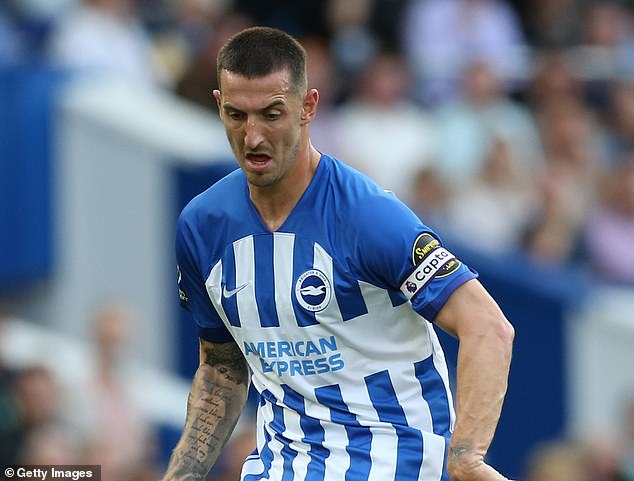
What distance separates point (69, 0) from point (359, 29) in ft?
8.16

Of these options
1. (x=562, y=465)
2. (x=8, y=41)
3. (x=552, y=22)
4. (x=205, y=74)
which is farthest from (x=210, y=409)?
(x=552, y=22)

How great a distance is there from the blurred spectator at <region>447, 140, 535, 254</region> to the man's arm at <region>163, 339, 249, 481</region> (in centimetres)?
610

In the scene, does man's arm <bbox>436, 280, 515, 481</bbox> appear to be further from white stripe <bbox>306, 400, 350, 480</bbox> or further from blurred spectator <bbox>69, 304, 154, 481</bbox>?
blurred spectator <bbox>69, 304, 154, 481</bbox>

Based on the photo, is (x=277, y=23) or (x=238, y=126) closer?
(x=238, y=126)

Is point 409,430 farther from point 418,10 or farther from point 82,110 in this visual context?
point 418,10

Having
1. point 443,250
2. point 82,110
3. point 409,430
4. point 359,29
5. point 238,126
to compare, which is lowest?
point 409,430

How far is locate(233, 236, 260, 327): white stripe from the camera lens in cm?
502

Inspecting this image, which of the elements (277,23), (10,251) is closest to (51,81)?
(10,251)

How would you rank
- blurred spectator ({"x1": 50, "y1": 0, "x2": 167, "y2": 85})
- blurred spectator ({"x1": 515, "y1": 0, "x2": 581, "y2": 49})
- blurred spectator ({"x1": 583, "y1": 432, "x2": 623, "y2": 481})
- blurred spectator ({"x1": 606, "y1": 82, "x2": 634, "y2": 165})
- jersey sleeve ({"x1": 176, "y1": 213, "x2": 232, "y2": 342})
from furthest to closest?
blurred spectator ({"x1": 515, "y1": 0, "x2": 581, "y2": 49}) → blurred spectator ({"x1": 606, "y1": 82, "x2": 634, "y2": 165}) → blurred spectator ({"x1": 50, "y1": 0, "x2": 167, "y2": 85}) → blurred spectator ({"x1": 583, "y1": 432, "x2": 623, "y2": 481}) → jersey sleeve ({"x1": 176, "y1": 213, "x2": 232, "y2": 342})

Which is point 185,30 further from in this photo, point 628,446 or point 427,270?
point 427,270

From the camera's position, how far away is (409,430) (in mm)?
4961

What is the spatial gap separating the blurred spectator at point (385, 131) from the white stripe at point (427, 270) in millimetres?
6619

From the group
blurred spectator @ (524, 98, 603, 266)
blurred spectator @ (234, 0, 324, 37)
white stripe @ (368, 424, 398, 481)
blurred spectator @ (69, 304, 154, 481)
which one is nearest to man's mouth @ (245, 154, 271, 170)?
white stripe @ (368, 424, 398, 481)

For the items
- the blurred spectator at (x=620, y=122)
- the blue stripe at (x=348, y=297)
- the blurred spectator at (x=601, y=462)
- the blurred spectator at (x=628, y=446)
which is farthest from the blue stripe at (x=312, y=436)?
the blurred spectator at (x=620, y=122)
